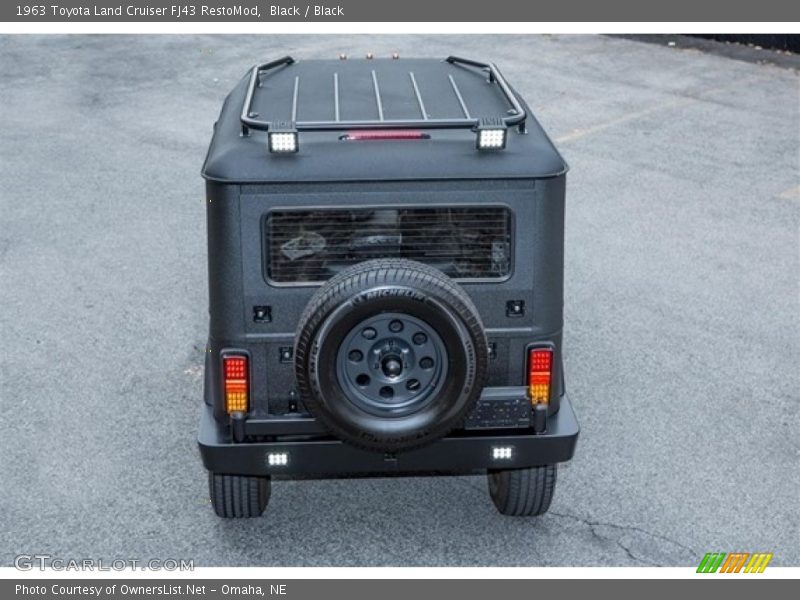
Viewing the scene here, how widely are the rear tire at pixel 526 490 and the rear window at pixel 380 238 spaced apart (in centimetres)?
123

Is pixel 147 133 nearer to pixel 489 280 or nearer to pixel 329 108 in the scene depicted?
pixel 329 108

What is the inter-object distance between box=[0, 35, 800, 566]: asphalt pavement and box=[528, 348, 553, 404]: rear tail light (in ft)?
3.06

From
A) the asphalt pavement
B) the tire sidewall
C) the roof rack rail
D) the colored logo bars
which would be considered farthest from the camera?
the asphalt pavement

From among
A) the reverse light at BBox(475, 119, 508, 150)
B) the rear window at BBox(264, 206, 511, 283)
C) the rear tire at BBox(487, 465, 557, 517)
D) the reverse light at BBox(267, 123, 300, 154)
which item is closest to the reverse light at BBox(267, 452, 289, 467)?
the rear window at BBox(264, 206, 511, 283)

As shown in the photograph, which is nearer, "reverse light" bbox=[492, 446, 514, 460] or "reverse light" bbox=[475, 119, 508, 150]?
"reverse light" bbox=[475, 119, 508, 150]

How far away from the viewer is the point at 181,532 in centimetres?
657

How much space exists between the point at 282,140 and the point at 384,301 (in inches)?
39.6

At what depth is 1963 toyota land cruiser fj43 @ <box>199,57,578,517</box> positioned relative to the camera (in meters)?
5.55

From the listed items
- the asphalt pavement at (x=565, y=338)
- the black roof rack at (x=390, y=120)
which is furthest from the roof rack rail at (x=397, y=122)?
the asphalt pavement at (x=565, y=338)

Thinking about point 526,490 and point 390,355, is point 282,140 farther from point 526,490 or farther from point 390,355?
point 526,490

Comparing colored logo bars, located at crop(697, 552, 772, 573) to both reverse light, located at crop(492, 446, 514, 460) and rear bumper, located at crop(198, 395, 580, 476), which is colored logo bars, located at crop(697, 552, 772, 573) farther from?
reverse light, located at crop(492, 446, 514, 460)

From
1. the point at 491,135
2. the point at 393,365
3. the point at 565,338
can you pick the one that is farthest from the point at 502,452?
the point at 565,338

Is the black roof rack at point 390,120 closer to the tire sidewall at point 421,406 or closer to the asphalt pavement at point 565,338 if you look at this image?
the tire sidewall at point 421,406

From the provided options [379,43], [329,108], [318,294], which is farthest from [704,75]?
[318,294]
